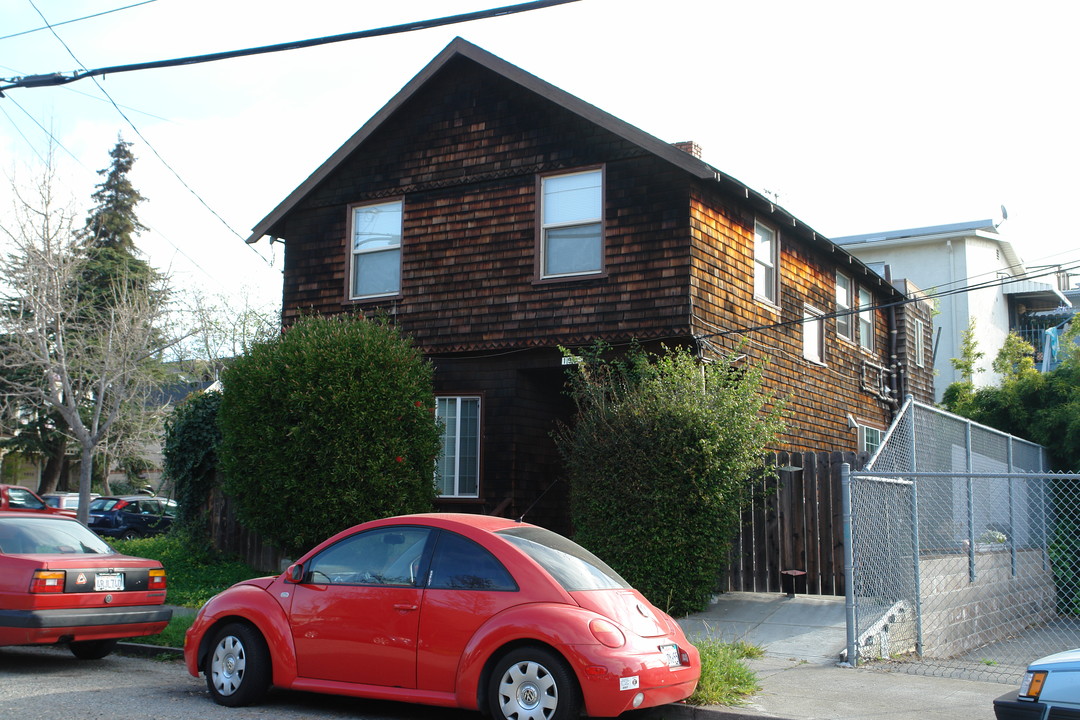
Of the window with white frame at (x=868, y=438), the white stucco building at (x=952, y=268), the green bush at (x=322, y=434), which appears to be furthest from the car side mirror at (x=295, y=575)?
the white stucco building at (x=952, y=268)

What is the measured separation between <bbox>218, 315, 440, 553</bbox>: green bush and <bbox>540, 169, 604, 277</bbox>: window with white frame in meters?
2.90

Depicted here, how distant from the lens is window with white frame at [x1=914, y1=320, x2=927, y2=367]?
914 inches

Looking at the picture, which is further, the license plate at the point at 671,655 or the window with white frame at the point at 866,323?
the window with white frame at the point at 866,323

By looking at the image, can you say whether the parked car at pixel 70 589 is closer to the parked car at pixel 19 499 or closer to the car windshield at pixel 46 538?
the car windshield at pixel 46 538

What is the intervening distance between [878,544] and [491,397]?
678cm

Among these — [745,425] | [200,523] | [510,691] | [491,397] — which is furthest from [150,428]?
[510,691]

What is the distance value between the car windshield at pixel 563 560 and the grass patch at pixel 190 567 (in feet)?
22.4

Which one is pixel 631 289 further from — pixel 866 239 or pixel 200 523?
pixel 866 239

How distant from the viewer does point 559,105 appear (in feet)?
50.1

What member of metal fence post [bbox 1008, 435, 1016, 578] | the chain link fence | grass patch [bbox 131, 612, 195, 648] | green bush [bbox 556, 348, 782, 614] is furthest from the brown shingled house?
grass patch [bbox 131, 612, 195, 648]

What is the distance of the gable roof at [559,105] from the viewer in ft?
46.2

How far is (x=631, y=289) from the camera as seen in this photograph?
14461mm

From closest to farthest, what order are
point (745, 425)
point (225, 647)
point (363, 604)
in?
point (363, 604)
point (225, 647)
point (745, 425)

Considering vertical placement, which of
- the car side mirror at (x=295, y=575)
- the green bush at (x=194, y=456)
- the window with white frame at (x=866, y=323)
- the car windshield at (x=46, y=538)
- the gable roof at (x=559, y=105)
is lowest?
the car side mirror at (x=295, y=575)
